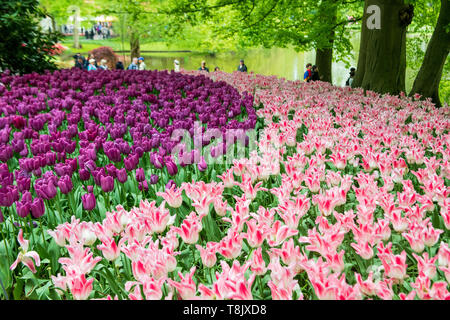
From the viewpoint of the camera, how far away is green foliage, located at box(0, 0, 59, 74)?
10262 mm

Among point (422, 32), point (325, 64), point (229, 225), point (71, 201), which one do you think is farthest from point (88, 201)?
point (422, 32)

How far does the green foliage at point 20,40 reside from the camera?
10262mm

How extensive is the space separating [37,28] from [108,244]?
12.1 metres

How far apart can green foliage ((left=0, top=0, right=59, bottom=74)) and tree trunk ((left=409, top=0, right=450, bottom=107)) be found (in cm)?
1006

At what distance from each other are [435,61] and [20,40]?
10473mm

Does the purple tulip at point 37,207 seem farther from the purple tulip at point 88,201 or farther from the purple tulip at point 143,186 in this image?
the purple tulip at point 143,186

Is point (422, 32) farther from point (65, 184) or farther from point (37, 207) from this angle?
point (37, 207)

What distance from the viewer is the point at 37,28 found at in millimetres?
12148

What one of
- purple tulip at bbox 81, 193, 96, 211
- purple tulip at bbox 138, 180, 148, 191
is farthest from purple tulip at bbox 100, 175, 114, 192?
purple tulip at bbox 138, 180, 148, 191

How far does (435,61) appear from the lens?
1000cm

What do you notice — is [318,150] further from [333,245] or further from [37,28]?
[37,28]

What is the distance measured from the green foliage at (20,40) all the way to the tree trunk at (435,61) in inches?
396

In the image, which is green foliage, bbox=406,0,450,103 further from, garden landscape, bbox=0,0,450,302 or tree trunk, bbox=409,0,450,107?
garden landscape, bbox=0,0,450,302
